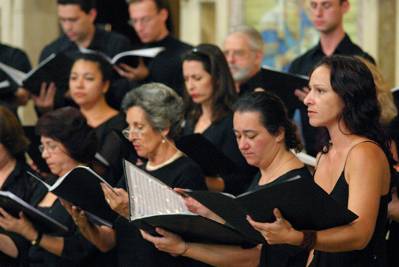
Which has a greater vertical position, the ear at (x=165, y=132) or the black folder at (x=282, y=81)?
the black folder at (x=282, y=81)

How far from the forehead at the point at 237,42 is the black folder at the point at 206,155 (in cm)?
144

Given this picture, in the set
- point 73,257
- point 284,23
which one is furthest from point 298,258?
point 284,23

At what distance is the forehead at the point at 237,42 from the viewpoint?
23.6 ft

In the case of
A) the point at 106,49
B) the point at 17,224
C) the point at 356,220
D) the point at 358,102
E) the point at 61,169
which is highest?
the point at 358,102

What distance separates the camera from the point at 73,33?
25.9 feet

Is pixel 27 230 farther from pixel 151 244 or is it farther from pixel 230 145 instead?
pixel 230 145

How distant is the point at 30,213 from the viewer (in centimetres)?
559

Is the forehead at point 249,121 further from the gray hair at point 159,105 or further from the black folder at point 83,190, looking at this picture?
the gray hair at point 159,105

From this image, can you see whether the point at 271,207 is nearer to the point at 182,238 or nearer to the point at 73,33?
the point at 182,238

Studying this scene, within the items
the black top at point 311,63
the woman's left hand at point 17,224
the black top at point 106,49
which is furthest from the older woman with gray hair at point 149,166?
the black top at point 106,49

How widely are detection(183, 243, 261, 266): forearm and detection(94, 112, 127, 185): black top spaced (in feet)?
4.36

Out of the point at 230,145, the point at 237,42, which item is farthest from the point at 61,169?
the point at 237,42

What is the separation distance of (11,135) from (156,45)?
5.00ft

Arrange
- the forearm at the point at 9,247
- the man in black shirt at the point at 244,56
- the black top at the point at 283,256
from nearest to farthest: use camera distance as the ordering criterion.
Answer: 1. the black top at the point at 283,256
2. the forearm at the point at 9,247
3. the man in black shirt at the point at 244,56
